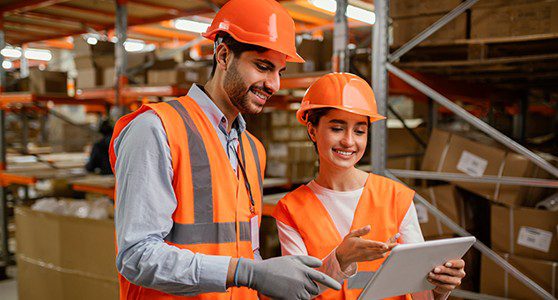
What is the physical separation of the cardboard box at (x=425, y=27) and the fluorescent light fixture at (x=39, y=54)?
17.1 meters

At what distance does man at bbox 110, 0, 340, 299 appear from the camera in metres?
1.54

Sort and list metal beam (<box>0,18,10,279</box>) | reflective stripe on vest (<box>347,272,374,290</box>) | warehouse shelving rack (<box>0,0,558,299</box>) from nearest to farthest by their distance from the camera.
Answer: reflective stripe on vest (<box>347,272,374,290</box>)
warehouse shelving rack (<box>0,0,558,299</box>)
metal beam (<box>0,18,10,279</box>)

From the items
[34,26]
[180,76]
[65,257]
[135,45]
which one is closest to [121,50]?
[180,76]

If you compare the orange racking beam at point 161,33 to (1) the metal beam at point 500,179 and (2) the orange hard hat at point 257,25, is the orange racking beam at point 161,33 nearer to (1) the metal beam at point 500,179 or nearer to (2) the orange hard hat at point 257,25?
(1) the metal beam at point 500,179

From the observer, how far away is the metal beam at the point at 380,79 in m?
3.52

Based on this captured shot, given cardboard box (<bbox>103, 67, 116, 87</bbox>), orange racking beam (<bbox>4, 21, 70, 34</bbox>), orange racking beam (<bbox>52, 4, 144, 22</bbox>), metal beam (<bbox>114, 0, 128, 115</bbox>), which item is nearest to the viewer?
metal beam (<bbox>114, 0, 128, 115</bbox>)

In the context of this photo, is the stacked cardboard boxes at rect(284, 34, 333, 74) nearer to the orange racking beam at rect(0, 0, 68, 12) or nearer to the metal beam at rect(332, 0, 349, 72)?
the metal beam at rect(332, 0, 349, 72)

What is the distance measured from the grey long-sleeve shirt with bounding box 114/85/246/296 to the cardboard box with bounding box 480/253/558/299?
9.19 feet

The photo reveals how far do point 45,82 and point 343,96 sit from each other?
585 cm

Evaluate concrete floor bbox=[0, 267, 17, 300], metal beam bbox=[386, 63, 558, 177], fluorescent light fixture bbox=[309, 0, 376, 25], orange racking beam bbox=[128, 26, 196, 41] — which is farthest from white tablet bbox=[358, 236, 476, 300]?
orange racking beam bbox=[128, 26, 196, 41]

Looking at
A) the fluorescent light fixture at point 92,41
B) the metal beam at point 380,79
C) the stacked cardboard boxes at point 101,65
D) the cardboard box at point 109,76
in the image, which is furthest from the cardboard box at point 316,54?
the fluorescent light fixture at point 92,41

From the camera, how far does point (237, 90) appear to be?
1.84 m

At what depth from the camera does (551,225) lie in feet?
11.0

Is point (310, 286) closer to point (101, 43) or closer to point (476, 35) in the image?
point (476, 35)
